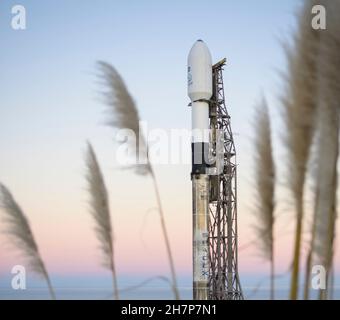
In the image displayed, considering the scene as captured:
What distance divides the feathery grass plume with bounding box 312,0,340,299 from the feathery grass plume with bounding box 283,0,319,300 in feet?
0.16

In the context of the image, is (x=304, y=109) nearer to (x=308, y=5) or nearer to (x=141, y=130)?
(x=308, y=5)

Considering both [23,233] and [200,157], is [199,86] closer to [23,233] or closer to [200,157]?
[200,157]

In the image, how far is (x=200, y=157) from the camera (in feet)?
74.9

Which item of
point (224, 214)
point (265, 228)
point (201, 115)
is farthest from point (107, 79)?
point (224, 214)

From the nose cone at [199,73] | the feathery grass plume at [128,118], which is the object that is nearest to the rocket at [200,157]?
the nose cone at [199,73]

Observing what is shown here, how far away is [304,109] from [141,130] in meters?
1.69

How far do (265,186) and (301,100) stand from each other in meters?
0.54

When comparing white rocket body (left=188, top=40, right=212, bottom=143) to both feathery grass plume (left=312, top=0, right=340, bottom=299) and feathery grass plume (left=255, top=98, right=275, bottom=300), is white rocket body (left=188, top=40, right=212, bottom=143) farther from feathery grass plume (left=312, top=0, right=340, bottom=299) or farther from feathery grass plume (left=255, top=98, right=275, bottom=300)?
feathery grass plume (left=312, top=0, right=340, bottom=299)

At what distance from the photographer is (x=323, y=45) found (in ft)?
6.25

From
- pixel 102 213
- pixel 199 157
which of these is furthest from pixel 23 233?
pixel 199 157

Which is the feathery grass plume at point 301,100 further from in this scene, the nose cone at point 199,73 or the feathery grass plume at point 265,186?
the nose cone at point 199,73

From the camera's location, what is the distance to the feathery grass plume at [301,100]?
1995 millimetres
